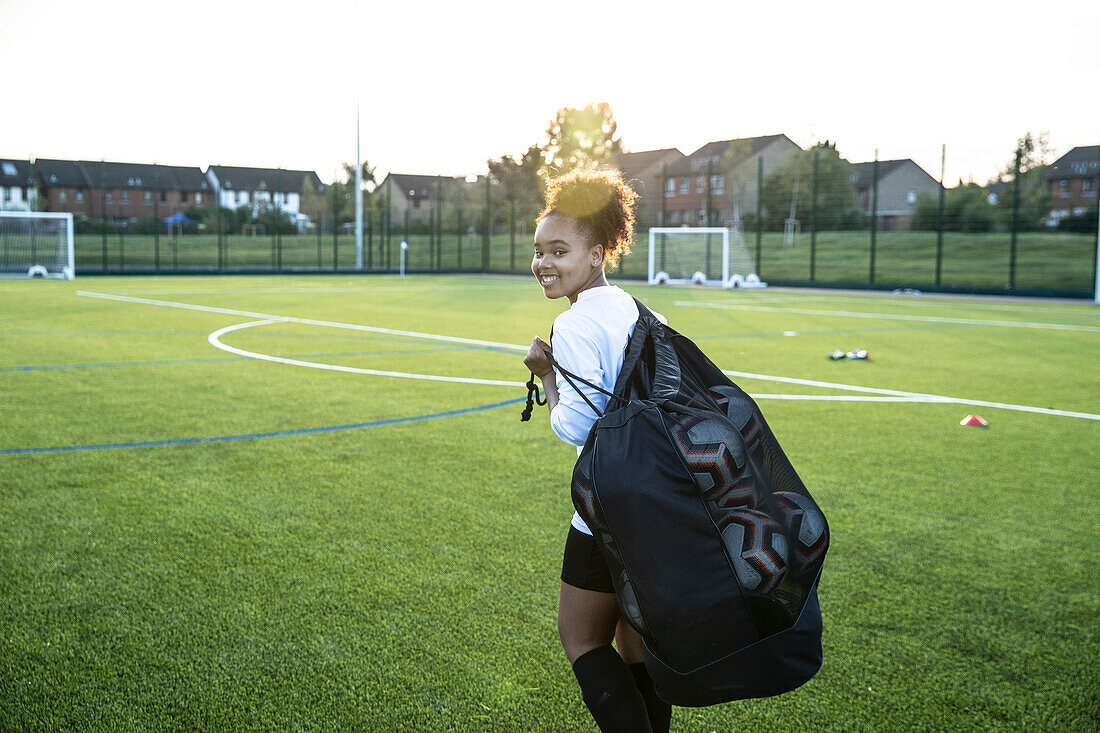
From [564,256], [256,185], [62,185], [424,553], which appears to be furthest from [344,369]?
[256,185]

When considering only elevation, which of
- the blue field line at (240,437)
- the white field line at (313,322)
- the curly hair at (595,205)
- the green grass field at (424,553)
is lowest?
the green grass field at (424,553)

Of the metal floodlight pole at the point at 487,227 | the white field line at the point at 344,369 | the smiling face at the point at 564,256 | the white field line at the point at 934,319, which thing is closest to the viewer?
the smiling face at the point at 564,256

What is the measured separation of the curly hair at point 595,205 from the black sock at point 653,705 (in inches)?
44.8

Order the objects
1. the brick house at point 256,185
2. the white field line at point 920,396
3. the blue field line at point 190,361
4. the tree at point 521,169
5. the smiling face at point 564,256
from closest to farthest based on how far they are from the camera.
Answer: the smiling face at point 564,256, the white field line at point 920,396, the blue field line at point 190,361, the tree at point 521,169, the brick house at point 256,185

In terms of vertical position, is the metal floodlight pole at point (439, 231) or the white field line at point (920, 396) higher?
the metal floodlight pole at point (439, 231)

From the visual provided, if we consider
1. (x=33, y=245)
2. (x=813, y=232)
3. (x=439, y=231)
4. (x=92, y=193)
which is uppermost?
(x=92, y=193)

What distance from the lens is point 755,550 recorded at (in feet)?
6.01

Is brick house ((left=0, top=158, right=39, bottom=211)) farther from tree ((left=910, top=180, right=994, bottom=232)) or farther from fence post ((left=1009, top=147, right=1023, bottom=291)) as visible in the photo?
fence post ((left=1009, top=147, right=1023, bottom=291))

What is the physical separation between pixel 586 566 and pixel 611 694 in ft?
1.08

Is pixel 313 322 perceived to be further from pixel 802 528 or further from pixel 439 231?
pixel 439 231

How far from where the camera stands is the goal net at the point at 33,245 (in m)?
33.7

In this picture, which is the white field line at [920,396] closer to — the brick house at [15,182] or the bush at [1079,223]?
the bush at [1079,223]

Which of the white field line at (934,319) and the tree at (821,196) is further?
the tree at (821,196)

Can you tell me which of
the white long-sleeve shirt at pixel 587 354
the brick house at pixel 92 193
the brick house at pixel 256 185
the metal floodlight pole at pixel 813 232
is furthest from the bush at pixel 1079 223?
the brick house at pixel 256 185
